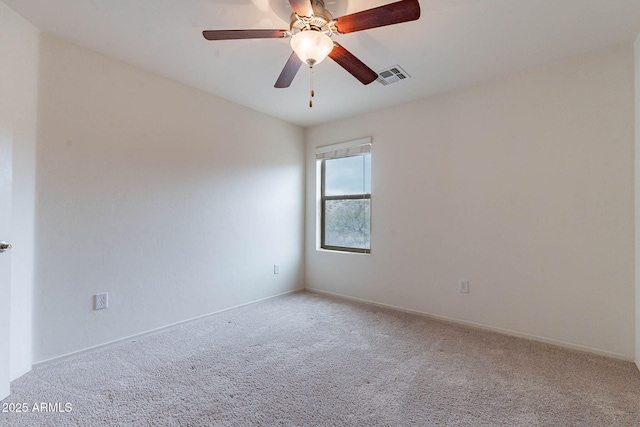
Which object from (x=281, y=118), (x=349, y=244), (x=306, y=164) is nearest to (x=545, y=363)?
(x=349, y=244)

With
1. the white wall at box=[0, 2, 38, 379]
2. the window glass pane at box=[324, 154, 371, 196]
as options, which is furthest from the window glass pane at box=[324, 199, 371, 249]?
the white wall at box=[0, 2, 38, 379]

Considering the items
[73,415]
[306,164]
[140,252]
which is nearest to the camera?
[73,415]

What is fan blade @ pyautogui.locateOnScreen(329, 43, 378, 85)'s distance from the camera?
5.72 ft

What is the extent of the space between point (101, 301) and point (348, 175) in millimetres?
2932

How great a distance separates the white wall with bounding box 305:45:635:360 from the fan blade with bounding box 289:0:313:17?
2050 mm

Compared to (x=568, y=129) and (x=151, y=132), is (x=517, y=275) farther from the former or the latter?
(x=151, y=132)

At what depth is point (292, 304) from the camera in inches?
139

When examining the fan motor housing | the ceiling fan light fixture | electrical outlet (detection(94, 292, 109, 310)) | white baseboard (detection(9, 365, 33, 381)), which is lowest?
white baseboard (detection(9, 365, 33, 381))

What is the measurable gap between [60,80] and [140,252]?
144 centimetres

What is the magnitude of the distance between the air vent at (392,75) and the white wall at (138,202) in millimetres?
1621

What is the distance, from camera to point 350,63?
1.87 meters

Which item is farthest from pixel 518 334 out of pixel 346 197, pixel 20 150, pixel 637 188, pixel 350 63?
pixel 20 150

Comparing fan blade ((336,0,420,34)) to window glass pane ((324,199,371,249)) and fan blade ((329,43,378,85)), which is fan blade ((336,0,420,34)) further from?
window glass pane ((324,199,371,249))

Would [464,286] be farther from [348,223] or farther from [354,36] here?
[354,36]
